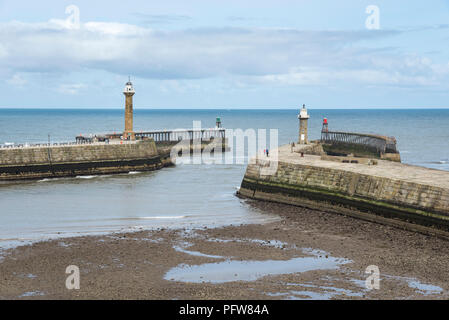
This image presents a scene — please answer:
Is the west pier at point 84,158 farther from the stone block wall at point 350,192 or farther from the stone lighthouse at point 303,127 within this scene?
the stone block wall at point 350,192

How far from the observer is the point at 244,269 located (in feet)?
76.9

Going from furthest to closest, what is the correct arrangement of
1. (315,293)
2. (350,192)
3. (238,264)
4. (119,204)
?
1. (119,204)
2. (350,192)
3. (238,264)
4. (315,293)

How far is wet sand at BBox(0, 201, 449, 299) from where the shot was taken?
805 inches

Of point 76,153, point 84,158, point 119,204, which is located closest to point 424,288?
point 119,204

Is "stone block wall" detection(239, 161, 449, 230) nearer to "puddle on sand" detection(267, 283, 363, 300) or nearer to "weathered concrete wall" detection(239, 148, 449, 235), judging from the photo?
"weathered concrete wall" detection(239, 148, 449, 235)

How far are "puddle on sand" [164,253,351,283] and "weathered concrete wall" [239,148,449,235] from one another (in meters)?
7.49

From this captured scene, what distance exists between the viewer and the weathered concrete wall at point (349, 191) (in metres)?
29.5

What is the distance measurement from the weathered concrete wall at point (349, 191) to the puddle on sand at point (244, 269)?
7.49 metres

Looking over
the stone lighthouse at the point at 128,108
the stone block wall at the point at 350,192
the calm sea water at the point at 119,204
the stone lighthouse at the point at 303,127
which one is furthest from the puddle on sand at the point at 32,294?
the stone lighthouse at the point at 303,127

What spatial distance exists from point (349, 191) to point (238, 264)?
530 inches

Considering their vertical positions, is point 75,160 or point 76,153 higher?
point 76,153

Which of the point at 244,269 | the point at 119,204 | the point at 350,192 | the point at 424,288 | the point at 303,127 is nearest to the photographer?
the point at 424,288

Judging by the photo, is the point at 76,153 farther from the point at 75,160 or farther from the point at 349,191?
the point at 349,191
